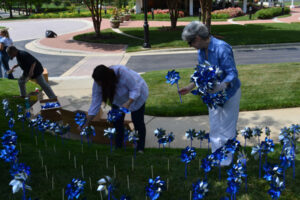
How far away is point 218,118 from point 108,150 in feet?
7.26

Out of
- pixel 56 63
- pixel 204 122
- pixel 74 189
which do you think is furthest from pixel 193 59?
pixel 74 189

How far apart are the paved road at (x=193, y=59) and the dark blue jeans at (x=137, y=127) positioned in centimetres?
879

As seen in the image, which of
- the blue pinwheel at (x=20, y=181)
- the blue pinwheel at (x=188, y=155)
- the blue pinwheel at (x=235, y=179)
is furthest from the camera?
the blue pinwheel at (x=188, y=155)

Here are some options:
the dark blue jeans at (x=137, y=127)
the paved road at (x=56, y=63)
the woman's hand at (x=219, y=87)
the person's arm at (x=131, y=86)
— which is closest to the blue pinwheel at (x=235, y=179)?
the woman's hand at (x=219, y=87)

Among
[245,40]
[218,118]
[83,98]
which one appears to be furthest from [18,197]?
[245,40]

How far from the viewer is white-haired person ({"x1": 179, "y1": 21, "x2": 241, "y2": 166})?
4.11 metres

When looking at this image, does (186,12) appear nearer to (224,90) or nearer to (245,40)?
(245,40)

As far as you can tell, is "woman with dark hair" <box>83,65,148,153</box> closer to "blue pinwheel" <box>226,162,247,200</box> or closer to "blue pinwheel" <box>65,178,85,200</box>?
"blue pinwheel" <box>65,178,85,200</box>

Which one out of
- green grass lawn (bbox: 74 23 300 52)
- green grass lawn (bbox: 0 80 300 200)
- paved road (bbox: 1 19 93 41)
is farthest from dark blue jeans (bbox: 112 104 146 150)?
paved road (bbox: 1 19 93 41)

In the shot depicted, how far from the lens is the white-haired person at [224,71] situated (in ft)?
13.5

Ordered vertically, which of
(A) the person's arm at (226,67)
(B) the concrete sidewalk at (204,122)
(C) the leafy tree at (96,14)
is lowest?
(B) the concrete sidewalk at (204,122)

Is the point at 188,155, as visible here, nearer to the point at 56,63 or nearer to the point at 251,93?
the point at 251,93

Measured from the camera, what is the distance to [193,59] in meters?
16.8

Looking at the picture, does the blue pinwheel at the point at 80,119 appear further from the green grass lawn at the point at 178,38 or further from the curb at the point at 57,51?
the green grass lawn at the point at 178,38
